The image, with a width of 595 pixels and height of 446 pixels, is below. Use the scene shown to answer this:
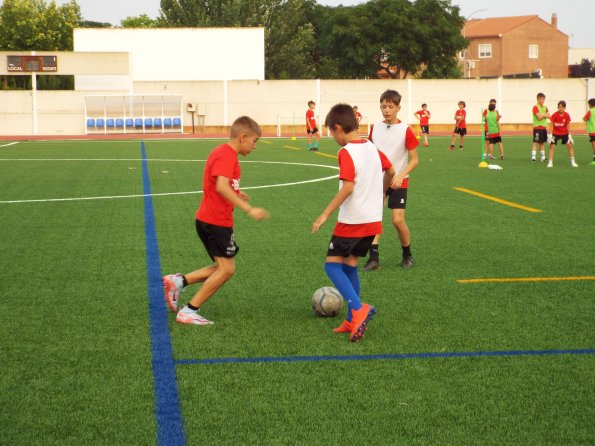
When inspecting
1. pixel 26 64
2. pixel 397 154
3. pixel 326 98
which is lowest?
pixel 397 154

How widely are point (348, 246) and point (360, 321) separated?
0.56 meters

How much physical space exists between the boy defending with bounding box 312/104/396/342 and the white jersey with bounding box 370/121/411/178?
9.14 ft

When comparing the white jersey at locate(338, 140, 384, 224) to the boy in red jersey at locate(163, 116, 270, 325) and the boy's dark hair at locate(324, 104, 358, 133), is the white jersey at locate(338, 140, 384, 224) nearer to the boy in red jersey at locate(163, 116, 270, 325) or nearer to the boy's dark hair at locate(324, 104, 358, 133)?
the boy's dark hair at locate(324, 104, 358, 133)

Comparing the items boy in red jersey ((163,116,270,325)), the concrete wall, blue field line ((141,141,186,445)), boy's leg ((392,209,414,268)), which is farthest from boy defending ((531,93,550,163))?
the concrete wall

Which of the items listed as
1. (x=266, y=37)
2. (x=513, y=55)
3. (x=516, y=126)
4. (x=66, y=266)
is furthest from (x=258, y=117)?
(x=513, y=55)

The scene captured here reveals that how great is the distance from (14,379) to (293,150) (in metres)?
26.5

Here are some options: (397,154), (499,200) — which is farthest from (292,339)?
(499,200)

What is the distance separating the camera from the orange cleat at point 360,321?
19.0 feet

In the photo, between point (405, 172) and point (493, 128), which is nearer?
point (405, 172)

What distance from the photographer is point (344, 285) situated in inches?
237

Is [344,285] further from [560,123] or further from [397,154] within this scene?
[560,123]

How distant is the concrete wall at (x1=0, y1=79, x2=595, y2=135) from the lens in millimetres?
50438

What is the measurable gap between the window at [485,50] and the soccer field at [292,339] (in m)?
98.6

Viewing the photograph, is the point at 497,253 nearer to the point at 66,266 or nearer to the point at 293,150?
the point at 66,266
